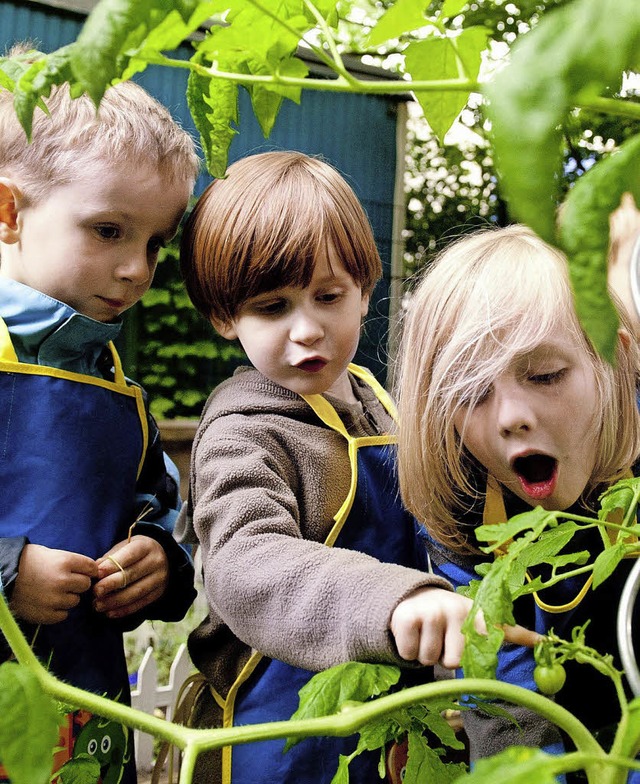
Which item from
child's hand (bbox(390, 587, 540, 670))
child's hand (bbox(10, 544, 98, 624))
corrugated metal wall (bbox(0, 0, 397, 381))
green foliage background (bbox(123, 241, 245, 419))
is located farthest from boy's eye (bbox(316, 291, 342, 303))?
corrugated metal wall (bbox(0, 0, 397, 381))

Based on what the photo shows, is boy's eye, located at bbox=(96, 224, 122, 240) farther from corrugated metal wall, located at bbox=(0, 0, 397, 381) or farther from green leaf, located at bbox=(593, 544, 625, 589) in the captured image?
corrugated metal wall, located at bbox=(0, 0, 397, 381)

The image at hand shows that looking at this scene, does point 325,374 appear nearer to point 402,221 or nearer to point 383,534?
point 383,534

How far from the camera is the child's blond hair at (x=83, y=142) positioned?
1.05 m

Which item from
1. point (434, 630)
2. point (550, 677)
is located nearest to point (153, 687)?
point (434, 630)

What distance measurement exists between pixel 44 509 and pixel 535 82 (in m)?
0.94

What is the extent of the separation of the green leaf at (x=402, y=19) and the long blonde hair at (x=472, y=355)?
544 mm

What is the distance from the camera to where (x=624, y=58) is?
0.20 metres

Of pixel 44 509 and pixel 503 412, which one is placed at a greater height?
pixel 503 412

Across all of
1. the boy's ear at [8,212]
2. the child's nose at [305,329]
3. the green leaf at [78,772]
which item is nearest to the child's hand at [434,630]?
the green leaf at [78,772]

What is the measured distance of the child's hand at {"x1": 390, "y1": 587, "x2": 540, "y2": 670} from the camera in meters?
0.58

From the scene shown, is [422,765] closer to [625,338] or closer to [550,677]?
[550,677]

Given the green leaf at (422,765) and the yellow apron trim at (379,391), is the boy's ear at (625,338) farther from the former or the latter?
the green leaf at (422,765)

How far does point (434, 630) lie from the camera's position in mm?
590

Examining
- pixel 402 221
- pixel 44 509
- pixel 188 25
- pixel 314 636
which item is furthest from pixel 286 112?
pixel 188 25
